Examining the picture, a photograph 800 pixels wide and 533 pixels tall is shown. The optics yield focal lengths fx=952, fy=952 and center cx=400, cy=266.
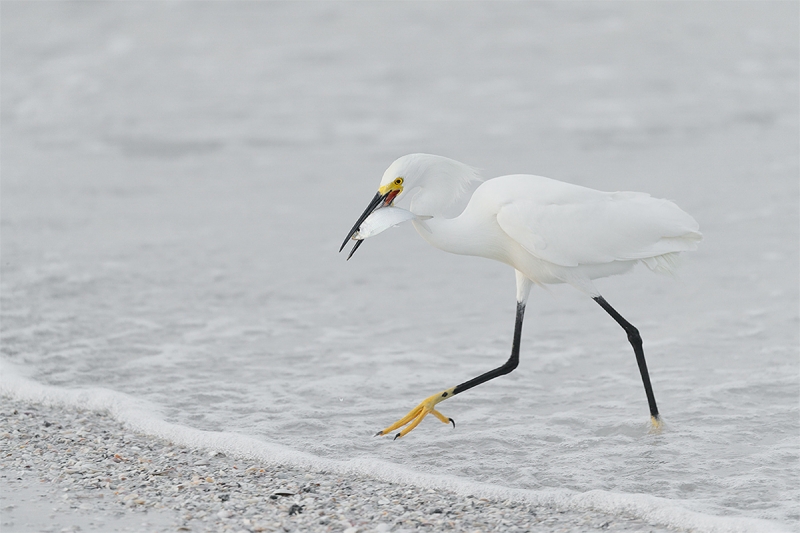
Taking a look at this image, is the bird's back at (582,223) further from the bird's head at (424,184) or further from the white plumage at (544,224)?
the bird's head at (424,184)

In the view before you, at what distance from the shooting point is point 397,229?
843cm

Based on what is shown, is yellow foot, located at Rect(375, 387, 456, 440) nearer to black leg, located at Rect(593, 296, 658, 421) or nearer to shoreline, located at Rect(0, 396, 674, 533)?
shoreline, located at Rect(0, 396, 674, 533)

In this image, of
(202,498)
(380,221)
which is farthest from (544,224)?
(202,498)

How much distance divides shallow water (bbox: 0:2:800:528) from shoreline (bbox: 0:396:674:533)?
1.13 feet

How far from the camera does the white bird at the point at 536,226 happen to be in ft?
13.9

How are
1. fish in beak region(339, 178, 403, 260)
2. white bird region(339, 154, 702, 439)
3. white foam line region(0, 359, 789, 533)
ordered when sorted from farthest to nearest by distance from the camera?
white bird region(339, 154, 702, 439)
fish in beak region(339, 178, 403, 260)
white foam line region(0, 359, 789, 533)

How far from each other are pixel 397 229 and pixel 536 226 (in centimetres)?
416

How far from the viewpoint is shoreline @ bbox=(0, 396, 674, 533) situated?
330cm

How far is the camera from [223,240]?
7973 millimetres

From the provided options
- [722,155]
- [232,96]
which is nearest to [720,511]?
[722,155]

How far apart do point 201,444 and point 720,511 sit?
2195 millimetres

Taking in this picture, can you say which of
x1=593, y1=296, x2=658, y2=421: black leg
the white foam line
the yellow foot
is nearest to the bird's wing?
x1=593, y1=296, x2=658, y2=421: black leg

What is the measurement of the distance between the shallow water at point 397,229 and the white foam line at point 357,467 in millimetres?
125

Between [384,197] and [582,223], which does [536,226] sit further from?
[384,197]
